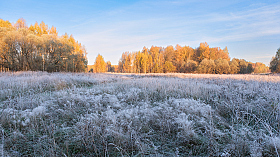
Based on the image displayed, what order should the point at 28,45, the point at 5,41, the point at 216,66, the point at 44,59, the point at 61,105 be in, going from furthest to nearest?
the point at 216,66 < the point at 44,59 < the point at 28,45 < the point at 5,41 < the point at 61,105

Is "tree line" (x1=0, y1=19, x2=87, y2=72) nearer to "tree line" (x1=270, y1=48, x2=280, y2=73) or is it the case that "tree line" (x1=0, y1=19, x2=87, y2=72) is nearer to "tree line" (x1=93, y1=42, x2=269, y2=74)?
"tree line" (x1=93, y1=42, x2=269, y2=74)

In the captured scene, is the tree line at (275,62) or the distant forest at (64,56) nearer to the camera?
the distant forest at (64,56)

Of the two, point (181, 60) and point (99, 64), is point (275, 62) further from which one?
point (99, 64)

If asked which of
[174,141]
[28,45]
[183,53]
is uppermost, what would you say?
[183,53]

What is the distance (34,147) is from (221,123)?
3440mm

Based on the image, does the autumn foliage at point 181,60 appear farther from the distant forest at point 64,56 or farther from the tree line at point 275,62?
the tree line at point 275,62

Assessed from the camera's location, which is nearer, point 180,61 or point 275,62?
point 275,62

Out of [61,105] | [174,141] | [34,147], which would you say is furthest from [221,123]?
[61,105]

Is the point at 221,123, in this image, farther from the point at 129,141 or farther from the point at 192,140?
the point at 129,141

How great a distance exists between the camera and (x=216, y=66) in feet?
120

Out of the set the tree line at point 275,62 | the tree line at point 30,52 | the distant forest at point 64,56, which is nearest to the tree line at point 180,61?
the distant forest at point 64,56

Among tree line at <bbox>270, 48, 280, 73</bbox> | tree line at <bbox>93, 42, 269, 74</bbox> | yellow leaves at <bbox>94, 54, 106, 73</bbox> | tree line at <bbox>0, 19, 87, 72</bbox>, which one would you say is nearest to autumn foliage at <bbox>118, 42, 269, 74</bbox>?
tree line at <bbox>93, 42, 269, 74</bbox>

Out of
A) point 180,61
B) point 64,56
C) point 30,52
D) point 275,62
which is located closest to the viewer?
point 30,52

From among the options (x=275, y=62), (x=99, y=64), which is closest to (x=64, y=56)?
(x=99, y=64)
